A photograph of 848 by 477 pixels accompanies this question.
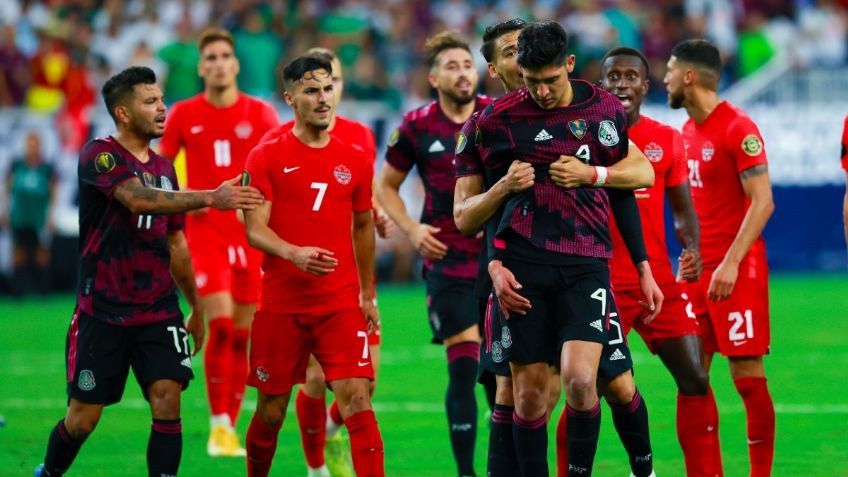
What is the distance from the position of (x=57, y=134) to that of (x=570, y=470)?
1603cm

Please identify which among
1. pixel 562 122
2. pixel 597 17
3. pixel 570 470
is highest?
pixel 597 17

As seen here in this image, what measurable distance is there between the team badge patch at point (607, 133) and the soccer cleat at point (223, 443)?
428 centimetres

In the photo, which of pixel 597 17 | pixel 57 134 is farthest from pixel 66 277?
pixel 597 17

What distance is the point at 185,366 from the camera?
26.1ft

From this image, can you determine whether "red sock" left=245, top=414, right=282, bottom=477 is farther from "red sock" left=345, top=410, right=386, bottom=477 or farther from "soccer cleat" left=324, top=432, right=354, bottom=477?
"soccer cleat" left=324, top=432, right=354, bottom=477

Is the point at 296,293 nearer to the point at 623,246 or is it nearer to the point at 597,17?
the point at 623,246

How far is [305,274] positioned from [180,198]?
0.82 m

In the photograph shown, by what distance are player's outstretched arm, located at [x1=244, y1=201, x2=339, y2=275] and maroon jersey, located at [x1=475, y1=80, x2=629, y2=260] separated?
1.01 metres

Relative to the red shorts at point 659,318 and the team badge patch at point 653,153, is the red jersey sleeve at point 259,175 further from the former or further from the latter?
the team badge patch at point 653,153

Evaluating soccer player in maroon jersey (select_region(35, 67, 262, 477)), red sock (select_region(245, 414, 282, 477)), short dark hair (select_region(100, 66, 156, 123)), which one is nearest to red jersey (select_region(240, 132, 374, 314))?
soccer player in maroon jersey (select_region(35, 67, 262, 477))

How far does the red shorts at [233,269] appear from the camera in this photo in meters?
10.9

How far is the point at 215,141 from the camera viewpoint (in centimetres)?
1097

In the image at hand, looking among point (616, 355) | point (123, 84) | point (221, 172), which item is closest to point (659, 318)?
point (616, 355)

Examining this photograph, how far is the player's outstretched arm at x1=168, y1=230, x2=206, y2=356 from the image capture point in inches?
327
